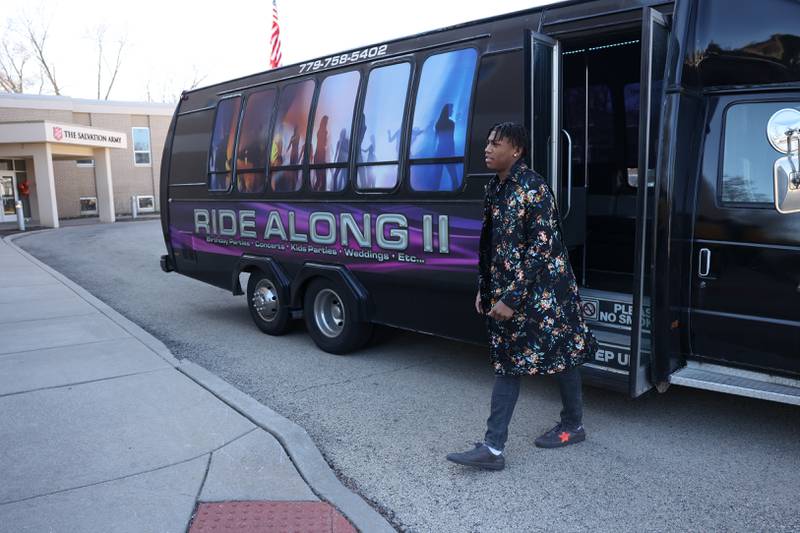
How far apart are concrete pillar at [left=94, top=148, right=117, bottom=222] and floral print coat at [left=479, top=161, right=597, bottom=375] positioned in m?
26.4

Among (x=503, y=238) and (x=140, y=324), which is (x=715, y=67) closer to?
(x=503, y=238)

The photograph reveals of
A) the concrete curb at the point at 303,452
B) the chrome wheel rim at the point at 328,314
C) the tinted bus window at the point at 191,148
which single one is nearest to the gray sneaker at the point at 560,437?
the concrete curb at the point at 303,452

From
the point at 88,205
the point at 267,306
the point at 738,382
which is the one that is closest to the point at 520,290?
the point at 738,382

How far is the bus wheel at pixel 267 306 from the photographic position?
23.0ft

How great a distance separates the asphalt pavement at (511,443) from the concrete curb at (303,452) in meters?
0.10

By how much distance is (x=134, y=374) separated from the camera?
5.64 metres

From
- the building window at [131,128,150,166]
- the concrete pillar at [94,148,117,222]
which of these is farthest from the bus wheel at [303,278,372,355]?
the building window at [131,128,150,166]

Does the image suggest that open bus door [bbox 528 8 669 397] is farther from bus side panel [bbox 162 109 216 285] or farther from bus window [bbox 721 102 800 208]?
bus side panel [bbox 162 109 216 285]

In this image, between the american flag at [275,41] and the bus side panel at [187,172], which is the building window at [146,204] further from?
the bus side panel at [187,172]

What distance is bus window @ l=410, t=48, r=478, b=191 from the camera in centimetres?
500

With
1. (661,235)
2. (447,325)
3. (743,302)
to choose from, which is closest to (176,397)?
(447,325)

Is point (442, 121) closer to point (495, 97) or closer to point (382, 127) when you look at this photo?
point (495, 97)

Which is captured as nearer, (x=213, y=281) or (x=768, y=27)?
(x=768, y=27)

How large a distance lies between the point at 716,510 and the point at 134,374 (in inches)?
179
